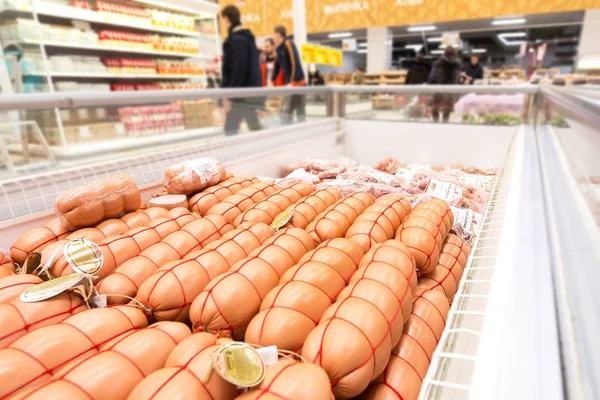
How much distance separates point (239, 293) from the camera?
927mm

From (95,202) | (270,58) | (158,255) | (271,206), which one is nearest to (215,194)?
(271,206)

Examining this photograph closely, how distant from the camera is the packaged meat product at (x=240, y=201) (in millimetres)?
Answer: 1591

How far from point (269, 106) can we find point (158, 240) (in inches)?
77.9

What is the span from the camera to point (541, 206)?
129 cm

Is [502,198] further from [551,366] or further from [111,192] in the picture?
[111,192]

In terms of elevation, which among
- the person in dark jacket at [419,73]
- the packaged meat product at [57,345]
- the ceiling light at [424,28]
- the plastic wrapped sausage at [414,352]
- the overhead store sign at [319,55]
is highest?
the ceiling light at [424,28]

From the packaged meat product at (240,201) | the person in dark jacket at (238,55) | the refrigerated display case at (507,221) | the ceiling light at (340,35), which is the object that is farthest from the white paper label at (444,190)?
the ceiling light at (340,35)

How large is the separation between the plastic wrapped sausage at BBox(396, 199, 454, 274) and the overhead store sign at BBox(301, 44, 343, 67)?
4214 millimetres

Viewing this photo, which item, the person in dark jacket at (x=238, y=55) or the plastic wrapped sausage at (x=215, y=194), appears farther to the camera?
the person in dark jacket at (x=238, y=55)

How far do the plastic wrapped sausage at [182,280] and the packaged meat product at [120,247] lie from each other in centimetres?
21

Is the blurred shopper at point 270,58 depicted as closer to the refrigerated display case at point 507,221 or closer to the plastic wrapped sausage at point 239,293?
the refrigerated display case at point 507,221

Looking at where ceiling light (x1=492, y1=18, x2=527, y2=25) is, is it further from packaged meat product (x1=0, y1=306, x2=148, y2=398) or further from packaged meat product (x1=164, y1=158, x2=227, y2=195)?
packaged meat product (x1=0, y1=306, x2=148, y2=398)

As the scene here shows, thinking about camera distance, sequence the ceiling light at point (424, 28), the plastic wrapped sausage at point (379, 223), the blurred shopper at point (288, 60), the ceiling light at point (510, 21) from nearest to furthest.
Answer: the plastic wrapped sausage at point (379, 223)
the blurred shopper at point (288, 60)
the ceiling light at point (510, 21)
the ceiling light at point (424, 28)

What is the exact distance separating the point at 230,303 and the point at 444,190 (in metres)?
1.35
